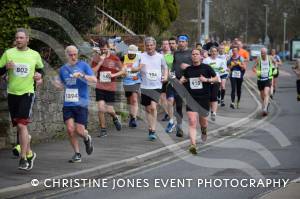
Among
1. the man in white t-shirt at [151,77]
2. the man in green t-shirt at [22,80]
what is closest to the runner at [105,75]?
the man in white t-shirt at [151,77]

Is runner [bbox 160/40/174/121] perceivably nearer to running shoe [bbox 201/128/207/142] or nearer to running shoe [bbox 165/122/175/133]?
running shoe [bbox 165/122/175/133]

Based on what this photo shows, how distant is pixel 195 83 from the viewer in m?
12.8

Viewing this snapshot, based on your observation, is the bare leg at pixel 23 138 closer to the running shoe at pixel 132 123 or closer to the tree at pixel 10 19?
the tree at pixel 10 19

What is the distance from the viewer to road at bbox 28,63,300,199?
9.20 meters

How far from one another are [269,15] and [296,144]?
103 meters

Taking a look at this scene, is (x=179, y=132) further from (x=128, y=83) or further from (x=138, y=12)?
(x=138, y=12)

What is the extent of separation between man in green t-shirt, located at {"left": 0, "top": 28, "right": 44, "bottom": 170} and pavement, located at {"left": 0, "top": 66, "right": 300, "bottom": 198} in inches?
18.7

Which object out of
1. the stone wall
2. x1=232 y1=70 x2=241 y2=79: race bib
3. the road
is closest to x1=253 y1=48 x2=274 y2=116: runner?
x1=232 y1=70 x2=241 y2=79: race bib

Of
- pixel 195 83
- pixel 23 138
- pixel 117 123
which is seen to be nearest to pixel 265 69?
pixel 117 123

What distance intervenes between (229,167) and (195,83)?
85.3 inches

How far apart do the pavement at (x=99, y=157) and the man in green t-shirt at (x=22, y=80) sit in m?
0.48

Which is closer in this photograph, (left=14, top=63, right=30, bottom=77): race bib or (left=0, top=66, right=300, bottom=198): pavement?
(left=0, top=66, right=300, bottom=198): pavement

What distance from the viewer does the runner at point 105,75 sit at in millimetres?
14461

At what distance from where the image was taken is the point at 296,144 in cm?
1365
